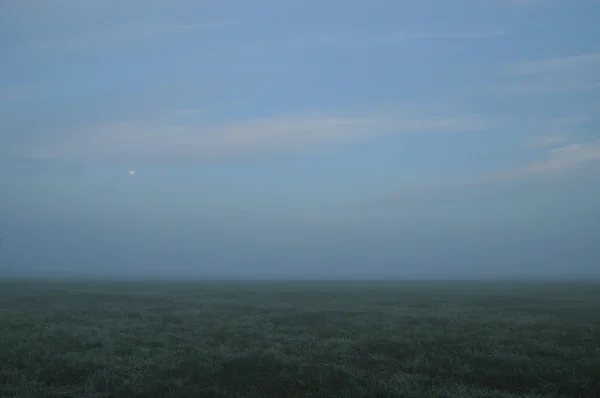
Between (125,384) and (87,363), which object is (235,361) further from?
(87,363)

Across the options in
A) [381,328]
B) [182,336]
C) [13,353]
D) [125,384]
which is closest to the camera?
[125,384]

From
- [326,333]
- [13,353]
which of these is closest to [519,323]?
[326,333]

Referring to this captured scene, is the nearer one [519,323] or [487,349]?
[487,349]

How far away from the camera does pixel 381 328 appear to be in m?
27.7

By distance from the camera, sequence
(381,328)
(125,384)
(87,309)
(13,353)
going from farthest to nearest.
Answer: (87,309) < (381,328) < (13,353) < (125,384)

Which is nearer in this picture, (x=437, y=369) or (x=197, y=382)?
(x=197, y=382)

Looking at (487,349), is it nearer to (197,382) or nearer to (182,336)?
(197,382)

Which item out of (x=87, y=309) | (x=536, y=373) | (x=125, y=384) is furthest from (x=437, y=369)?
(x=87, y=309)

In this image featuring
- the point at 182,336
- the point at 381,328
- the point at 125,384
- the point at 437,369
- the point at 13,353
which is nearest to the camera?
the point at 125,384

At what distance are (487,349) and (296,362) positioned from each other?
8.82 meters

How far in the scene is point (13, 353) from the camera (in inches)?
798

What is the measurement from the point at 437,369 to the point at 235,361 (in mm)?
8031

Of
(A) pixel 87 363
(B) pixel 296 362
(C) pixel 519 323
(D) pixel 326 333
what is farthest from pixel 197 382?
(C) pixel 519 323

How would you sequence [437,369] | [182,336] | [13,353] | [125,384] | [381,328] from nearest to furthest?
[125,384] → [437,369] → [13,353] → [182,336] → [381,328]
